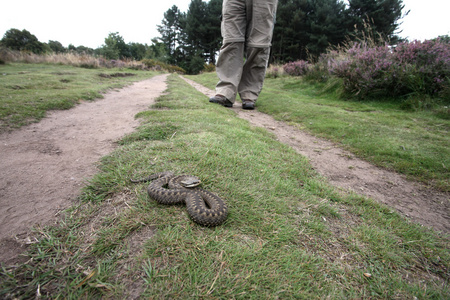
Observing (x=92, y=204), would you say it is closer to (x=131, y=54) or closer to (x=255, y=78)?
(x=255, y=78)

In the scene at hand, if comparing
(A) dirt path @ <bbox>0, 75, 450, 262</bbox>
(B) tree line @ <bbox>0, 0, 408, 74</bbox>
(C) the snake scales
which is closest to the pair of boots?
(A) dirt path @ <bbox>0, 75, 450, 262</bbox>

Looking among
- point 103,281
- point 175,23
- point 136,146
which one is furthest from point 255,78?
point 175,23

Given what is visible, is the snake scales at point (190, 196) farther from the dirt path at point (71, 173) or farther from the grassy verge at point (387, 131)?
the grassy verge at point (387, 131)

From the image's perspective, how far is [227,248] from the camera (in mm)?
1562

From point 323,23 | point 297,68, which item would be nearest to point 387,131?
point 297,68

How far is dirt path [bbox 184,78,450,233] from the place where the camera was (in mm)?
2475

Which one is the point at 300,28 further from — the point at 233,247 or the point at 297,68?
the point at 233,247

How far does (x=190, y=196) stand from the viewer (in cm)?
204

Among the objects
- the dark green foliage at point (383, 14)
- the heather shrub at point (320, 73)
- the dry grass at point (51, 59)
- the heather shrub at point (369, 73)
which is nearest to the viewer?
the heather shrub at point (369, 73)

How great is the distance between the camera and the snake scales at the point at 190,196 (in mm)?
1819

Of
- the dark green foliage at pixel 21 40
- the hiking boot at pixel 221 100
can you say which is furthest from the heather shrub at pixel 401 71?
the dark green foliage at pixel 21 40

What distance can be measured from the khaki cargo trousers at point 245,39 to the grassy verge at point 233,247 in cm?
501

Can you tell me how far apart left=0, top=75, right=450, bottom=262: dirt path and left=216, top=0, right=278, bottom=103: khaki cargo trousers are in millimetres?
3059

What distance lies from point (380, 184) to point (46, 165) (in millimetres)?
4711
